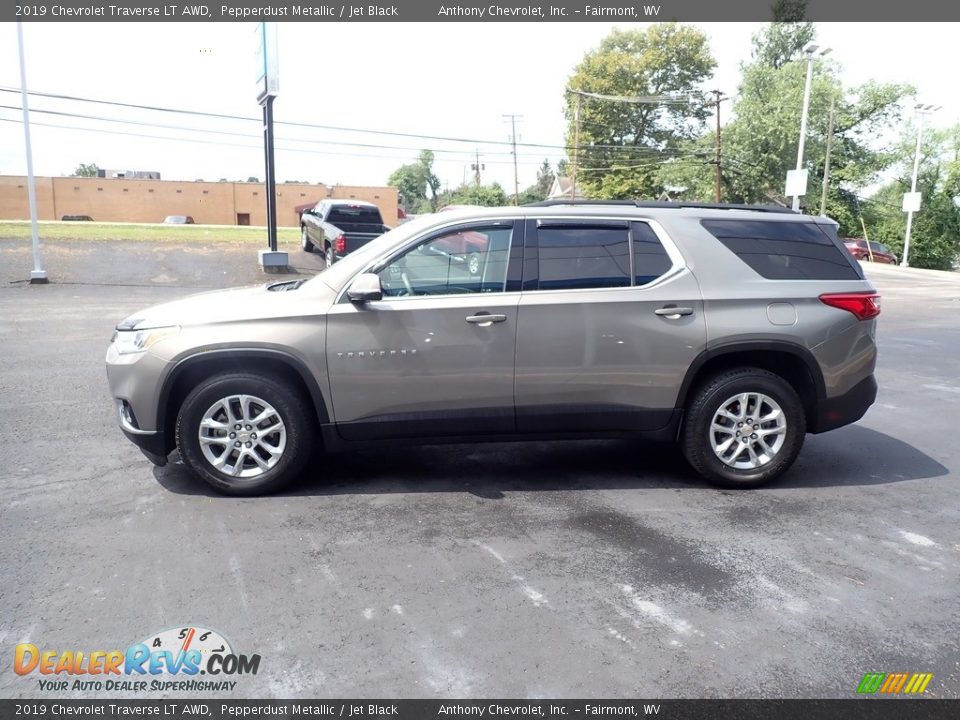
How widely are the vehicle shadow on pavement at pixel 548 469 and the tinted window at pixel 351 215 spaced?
13.5 meters

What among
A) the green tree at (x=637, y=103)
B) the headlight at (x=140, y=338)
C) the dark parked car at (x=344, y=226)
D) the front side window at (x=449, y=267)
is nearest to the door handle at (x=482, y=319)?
the front side window at (x=449, y=267)

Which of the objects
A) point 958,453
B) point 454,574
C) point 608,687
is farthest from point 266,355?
point 958,453

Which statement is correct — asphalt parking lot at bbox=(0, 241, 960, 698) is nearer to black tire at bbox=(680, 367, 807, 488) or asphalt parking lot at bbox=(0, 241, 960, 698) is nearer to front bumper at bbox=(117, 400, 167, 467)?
black tire at bbox=(680, 367, 807, 488)

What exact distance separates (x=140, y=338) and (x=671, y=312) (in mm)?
3434

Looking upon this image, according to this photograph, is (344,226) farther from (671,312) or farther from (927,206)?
(927,206)

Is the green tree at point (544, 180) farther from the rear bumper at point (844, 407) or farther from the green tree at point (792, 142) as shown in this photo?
the rear bumper at point (844, 407)

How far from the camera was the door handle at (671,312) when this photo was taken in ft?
16.1

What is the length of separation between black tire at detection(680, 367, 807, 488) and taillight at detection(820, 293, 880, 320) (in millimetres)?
637

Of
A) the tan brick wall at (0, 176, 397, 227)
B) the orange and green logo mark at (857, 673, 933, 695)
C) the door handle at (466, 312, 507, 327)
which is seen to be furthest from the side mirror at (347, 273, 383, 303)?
the tan brick wall at (0, 176, 397, 227)

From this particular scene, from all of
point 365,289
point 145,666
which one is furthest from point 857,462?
point 145,666

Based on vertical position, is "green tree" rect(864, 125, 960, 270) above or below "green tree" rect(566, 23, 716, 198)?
below

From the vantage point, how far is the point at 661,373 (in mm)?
4945

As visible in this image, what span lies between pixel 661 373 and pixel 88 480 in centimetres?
390

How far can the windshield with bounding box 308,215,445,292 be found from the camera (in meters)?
4.85
